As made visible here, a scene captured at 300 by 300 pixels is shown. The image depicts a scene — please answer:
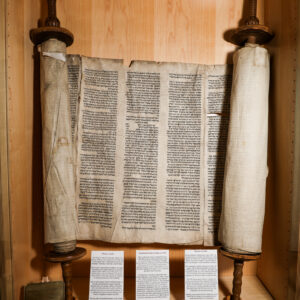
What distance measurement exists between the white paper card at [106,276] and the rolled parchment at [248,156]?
398 millimetres

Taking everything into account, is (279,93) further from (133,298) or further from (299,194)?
(133,298)

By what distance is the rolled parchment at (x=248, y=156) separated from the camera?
3.13 ft

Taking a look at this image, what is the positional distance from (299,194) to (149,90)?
0.65m

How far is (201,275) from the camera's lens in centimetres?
98

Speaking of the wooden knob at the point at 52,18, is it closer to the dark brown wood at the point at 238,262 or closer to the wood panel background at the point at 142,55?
the wood panel background at the point at 142,55

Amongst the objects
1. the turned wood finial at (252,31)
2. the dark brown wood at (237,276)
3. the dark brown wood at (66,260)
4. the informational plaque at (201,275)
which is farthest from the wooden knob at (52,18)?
the dark brown wood at (237,276)

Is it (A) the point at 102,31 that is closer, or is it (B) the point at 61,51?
(B) the point at 61,51

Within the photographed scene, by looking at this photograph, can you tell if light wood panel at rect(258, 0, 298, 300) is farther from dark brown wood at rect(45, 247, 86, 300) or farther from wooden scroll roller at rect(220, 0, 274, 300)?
dark brown wood at rect(45, 247, 86, 300)

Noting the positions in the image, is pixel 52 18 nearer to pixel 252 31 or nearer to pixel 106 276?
pixel 252 31

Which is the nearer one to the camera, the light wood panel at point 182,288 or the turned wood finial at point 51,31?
the turned wood finial at point 51,31

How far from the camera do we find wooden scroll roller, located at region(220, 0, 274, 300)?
95cm

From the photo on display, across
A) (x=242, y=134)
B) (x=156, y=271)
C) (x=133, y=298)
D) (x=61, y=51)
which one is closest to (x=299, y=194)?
(x=242, y=134)

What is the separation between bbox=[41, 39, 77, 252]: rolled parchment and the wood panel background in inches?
4.2

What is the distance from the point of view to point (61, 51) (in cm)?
98
